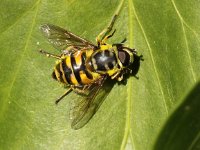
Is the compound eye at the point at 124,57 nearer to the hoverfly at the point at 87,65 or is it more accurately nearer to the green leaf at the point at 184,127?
the hoverfly at the point at 87,65

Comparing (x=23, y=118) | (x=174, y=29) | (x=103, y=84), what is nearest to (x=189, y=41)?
(x=174, y=29)

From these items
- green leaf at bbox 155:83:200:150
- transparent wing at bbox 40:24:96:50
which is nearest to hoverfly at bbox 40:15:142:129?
transparent wing at bbox 40:24:96:50

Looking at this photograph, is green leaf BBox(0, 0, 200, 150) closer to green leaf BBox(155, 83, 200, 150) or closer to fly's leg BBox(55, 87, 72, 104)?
fly's leg BBox(55, 87, 72, 104)

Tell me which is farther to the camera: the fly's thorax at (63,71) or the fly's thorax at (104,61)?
the fly's thorax at (104,61)

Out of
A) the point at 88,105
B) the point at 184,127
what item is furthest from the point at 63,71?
the point at 184,127

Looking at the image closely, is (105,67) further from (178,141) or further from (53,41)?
(178,141)

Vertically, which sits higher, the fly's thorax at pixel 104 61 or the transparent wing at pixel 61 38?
the transparent wing at pixel 61 38

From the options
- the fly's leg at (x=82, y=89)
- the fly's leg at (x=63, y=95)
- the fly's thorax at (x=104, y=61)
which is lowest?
the fly's leg at (x=82, y=89)

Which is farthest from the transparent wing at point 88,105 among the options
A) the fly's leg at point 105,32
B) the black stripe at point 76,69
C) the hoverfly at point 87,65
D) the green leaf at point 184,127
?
the green leaf at point 184,127

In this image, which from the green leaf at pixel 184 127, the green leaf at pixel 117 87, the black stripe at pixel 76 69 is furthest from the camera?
the black stripe at pixel 76 69
